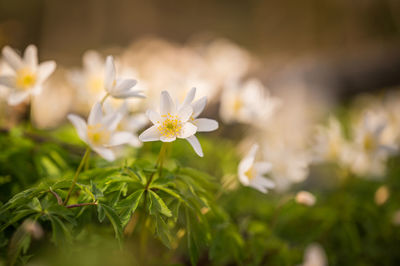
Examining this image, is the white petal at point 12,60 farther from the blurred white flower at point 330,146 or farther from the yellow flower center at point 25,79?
the blurred white flower at point 330,146

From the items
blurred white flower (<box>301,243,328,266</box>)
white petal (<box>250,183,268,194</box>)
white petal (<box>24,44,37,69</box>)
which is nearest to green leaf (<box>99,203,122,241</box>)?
white petal (<box>250,183,268,194</box>)

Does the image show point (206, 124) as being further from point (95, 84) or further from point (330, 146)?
point (330, 146)

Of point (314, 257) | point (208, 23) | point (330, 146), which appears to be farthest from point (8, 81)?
point (208, 23)

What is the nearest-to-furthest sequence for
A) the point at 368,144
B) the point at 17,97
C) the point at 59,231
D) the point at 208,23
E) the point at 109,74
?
the point at 59,231
the point at 109,74
the point at 17,97
the point at 368,144
the point at 208,23

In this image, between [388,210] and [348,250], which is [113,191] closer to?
[348,250]

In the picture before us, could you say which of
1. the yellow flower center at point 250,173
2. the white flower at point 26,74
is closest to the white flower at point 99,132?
the white flower at point 26,74

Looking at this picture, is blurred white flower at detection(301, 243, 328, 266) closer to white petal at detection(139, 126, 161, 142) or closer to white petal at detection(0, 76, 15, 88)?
white petal at detection(139, 126, 161, 142)
